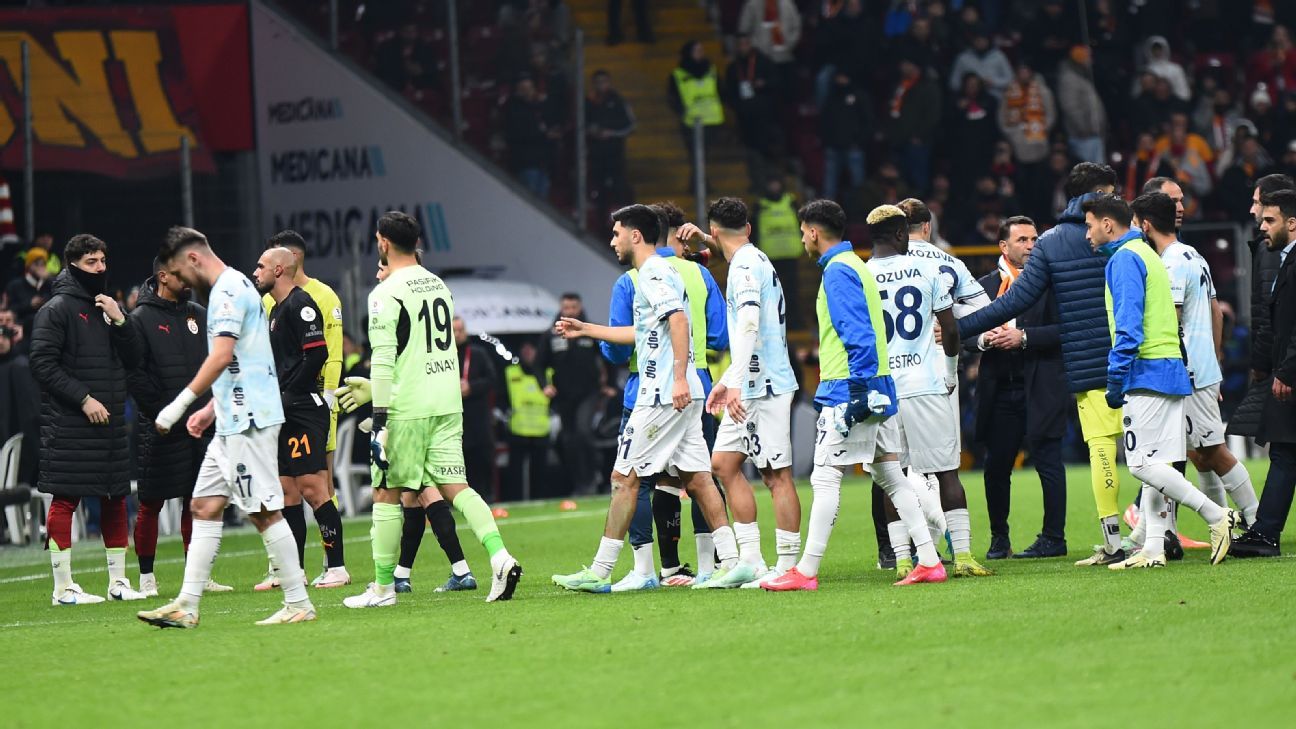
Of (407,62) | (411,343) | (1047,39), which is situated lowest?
(411,343)

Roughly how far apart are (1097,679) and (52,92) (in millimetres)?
17736

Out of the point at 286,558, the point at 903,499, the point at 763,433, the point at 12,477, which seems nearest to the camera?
the point at 286,558

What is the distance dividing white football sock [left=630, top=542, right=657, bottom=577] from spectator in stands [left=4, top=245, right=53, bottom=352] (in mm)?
10145

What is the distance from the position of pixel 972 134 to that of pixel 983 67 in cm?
135

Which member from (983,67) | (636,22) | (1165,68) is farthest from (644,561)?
(1165,68)

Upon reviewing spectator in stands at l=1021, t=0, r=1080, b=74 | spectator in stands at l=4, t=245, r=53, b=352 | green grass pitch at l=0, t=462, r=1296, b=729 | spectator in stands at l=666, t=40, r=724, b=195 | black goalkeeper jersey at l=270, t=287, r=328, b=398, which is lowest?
green grass pitch at l=0, t=462, r=1296, b=729

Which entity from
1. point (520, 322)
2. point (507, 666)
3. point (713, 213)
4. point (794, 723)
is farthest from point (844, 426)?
point (520, 322)

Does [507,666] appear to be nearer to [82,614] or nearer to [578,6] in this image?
[82,614]

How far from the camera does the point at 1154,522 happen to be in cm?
1112

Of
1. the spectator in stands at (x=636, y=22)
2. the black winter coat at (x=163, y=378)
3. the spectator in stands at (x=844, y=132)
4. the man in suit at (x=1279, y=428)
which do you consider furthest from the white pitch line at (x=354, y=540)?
the spectator in stands at (x=636, y=22)

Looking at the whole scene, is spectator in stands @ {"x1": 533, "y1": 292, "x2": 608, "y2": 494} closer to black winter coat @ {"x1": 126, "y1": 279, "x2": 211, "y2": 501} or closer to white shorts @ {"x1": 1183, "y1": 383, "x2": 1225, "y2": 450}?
black winter coat @ {"x1": 126, "y1": 279, "x2": 211, "y2": 501}

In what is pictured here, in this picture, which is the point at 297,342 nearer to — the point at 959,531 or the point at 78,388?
the point at 78,388

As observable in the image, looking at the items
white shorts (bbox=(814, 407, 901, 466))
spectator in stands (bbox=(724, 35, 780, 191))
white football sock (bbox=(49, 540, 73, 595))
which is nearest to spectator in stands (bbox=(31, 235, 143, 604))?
white football sock (bbox=(49, 540, 73, 595))

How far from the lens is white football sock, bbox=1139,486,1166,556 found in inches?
435
